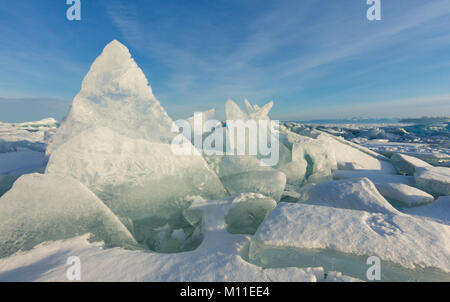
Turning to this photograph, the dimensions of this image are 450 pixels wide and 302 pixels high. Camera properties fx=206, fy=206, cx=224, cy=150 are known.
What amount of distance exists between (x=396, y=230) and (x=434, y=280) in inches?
9.9

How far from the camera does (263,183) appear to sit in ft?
6.88

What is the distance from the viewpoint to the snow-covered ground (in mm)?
1019

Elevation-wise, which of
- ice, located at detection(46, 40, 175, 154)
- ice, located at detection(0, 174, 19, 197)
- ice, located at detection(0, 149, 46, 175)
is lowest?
ice, located at detection(0, 174, 19, 197)

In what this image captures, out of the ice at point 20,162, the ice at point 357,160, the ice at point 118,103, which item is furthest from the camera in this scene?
the ice at point 357,160

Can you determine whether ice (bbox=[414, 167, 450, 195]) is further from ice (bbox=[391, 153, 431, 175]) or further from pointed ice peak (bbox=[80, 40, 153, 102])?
pointed ice peak (bbox=[80, 40, 153, 102])

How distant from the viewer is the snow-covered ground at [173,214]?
102cm

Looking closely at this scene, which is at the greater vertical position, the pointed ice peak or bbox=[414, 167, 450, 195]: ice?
the pointed ice peak

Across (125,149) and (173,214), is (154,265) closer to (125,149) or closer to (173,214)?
(173,214)

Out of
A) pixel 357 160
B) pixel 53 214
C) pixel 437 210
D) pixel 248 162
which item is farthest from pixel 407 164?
pixel 53 214

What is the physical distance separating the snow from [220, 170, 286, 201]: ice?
107 centimetres

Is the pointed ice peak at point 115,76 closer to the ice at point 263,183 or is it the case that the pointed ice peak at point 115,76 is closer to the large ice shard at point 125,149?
the large ice shard at point 125,149

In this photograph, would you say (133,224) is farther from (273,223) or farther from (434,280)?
(434,280)

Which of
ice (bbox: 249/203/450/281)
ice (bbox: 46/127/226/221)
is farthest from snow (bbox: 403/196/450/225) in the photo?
ice (bbox: 46/127/226/221)

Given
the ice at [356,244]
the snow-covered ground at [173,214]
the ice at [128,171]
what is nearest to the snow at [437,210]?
the snow-covered ground at [173,214]
